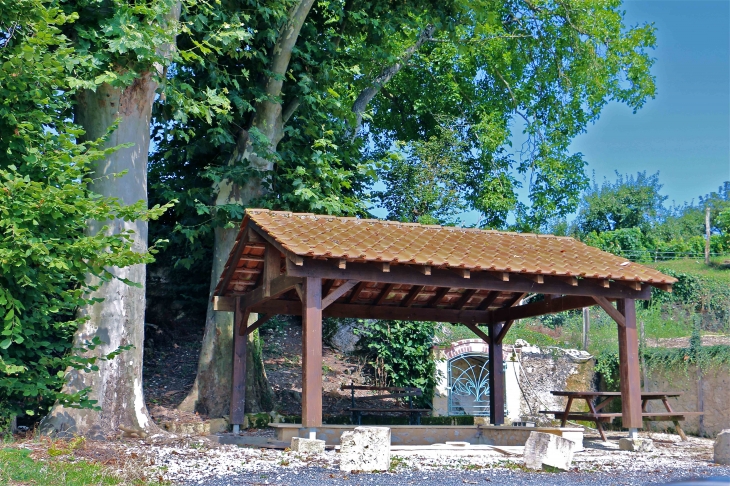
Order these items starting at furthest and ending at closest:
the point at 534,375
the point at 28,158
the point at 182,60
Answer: the point at 534,375, the point at 182,60, the point at 28,158

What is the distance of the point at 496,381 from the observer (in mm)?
12836

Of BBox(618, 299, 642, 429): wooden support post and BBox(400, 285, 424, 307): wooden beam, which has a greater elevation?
BBox(400, 285, 424, 307): wooden beam

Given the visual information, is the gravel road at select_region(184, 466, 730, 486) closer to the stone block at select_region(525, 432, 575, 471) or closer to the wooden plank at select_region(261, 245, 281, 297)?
the stone block at select_region(525, 432, 575, 471)

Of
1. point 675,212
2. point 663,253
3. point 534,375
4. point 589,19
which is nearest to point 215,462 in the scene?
point 534,375

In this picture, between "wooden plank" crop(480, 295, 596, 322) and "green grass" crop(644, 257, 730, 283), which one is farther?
"green grass" crop(644, 257, 730, 283)

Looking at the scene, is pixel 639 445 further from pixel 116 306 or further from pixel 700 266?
pixel 700 266

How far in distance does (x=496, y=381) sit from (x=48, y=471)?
8.26 metres

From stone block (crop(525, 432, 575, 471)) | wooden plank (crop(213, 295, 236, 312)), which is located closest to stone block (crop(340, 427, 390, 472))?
stone block (crop(525, 432, 575, 471))

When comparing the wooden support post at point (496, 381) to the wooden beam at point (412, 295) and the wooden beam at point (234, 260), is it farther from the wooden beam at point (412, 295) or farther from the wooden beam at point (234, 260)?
the wooden beam at point (234, 260)

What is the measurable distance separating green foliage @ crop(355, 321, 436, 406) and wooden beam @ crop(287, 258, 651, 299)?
557cm

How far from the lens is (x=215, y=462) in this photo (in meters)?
7.65

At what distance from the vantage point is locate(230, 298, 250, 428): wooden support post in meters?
11.5

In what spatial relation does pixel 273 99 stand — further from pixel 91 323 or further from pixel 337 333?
pixel 337 333

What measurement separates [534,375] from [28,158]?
11.5 metres
